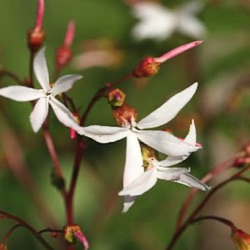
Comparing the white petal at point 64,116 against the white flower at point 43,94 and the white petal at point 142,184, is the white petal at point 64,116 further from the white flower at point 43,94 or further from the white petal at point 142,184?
the white petal at point 142,184

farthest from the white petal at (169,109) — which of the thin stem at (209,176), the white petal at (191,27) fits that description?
the white petal at (191,27)

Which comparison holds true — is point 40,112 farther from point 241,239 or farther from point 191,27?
point 191,27

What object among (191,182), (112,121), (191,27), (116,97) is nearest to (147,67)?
(116,97)

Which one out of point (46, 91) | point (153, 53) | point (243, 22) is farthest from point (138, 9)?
point (46, 91)

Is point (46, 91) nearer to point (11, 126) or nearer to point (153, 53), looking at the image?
point (11, 126)

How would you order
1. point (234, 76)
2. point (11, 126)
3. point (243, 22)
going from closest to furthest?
point (11, 126) < point (243, 22) < point (234, 76)

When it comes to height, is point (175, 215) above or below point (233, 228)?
below

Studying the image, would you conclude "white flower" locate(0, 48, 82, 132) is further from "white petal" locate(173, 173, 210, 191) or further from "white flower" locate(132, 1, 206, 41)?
"white flower" locate(132, 1, 206, 41)
